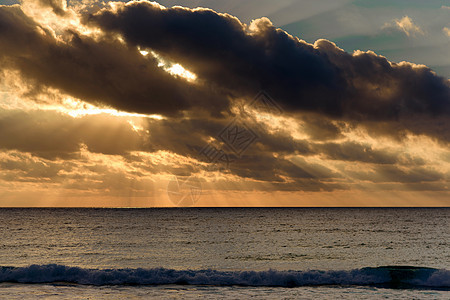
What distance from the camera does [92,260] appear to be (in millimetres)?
46469

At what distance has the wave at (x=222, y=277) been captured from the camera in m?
33.2

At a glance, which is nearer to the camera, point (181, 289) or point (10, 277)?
point (181, 289)

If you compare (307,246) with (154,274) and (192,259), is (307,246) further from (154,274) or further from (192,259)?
(154,274)

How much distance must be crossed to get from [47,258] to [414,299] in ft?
133

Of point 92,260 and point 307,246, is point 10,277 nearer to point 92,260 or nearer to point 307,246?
point 92,260

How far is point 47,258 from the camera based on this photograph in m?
48.8

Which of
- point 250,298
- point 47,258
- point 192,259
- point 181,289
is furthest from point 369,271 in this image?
point 47,258

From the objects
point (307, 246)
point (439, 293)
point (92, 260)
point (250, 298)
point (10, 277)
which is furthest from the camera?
point (307, 246)

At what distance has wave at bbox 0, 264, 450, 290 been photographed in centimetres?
3325

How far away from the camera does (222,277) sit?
34.6 meters

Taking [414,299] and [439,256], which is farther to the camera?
[439,256]

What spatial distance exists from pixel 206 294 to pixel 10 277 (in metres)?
17.9

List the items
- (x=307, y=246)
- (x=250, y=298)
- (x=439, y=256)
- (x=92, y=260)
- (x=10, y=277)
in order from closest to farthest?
(x=250, y=298), (x=10, y=277), (x=92, y=260), (x=439, y=256), (x=307, y=246)

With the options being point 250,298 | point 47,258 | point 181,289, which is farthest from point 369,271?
point 47,258
